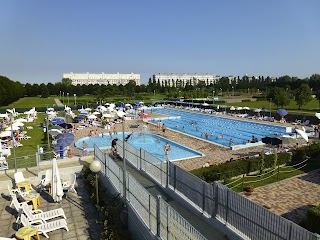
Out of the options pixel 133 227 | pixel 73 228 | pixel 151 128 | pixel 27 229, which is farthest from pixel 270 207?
pixel 151 128

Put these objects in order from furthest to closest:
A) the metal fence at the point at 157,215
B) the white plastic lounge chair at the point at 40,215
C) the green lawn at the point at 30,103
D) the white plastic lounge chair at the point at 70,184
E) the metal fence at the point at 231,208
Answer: the green lawn at the point at 30,103 → the white plastic lounge chair at the point at 70,184 → the white plastic lounge chair at the point at 40,215 → the metal fence at the point at 231,208 → the metal fence at the point at 157,215

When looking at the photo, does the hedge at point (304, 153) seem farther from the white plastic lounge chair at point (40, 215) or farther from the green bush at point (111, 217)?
the white plastic lounge chair at point (40, 215)

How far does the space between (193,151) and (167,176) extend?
12.0 m

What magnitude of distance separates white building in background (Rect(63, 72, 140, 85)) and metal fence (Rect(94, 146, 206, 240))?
165 metres

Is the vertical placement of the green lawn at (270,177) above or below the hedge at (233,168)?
below

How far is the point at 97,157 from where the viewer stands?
1267 cm

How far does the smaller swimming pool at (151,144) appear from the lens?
2103cm

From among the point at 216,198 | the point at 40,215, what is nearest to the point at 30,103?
the point at 40,215

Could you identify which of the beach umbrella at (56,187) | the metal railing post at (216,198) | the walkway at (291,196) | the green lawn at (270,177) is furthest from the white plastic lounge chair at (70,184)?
the walkway at (291,196)

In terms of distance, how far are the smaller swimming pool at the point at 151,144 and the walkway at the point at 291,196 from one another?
757cm

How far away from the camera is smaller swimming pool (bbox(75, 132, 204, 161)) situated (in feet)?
69.0

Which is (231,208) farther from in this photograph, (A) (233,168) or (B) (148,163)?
(A) (233,168)

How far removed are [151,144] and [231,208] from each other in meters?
19.0

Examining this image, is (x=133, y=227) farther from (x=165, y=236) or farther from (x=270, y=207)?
(x=270, y=207)
